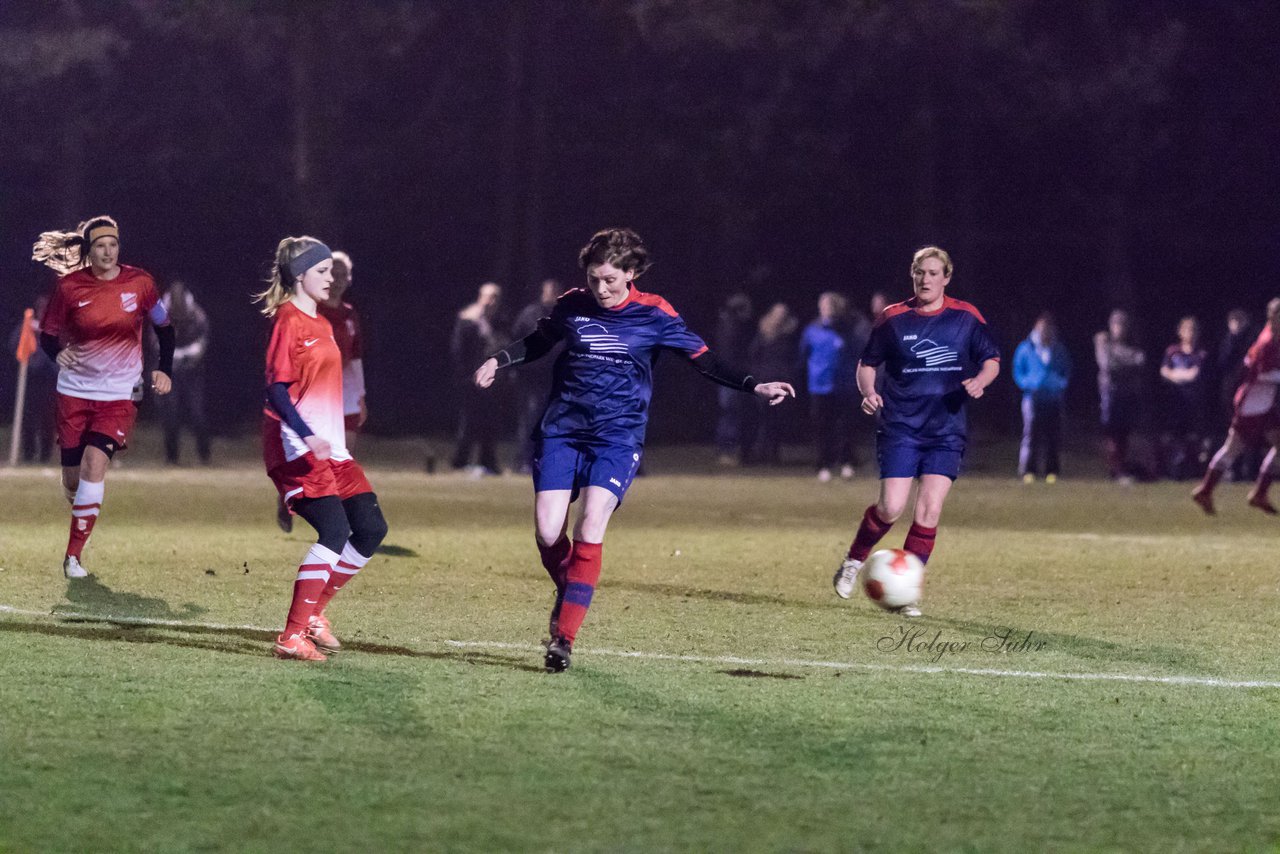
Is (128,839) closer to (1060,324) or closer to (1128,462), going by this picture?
(1128,462)

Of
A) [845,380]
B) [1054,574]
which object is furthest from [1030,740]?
[845,380]

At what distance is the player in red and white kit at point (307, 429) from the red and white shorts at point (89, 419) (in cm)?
286

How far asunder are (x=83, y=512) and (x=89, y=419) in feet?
1.75

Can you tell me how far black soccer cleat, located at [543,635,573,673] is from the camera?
8.19 metres

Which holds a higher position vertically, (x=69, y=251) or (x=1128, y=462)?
(x=69, y=251)

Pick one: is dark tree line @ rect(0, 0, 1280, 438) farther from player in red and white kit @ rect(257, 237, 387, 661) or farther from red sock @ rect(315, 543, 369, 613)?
player in red and white kit @ rect(257, 237, 387, 661)

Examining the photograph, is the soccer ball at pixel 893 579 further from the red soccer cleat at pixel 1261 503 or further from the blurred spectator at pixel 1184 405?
the blurred spectator at pixel 1184 405

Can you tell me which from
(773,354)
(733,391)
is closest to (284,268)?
(773,354)

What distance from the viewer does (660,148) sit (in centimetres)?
3491

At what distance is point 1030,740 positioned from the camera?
6.91 metres

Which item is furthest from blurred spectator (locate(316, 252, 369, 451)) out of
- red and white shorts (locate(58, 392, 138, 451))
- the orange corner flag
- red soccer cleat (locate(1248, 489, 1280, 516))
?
the orange corner flag

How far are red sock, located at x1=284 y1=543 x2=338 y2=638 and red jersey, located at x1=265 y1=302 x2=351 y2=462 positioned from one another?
0.43m

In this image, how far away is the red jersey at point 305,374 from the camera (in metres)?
8.40

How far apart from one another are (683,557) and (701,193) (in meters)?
22.4
